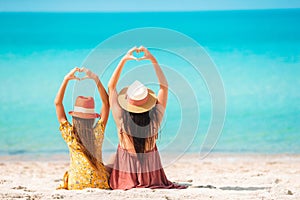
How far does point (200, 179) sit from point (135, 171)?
1298 millimetres

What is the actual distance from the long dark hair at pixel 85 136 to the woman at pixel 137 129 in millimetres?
233

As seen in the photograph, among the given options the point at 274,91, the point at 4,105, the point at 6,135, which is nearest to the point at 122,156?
the point at 6,135

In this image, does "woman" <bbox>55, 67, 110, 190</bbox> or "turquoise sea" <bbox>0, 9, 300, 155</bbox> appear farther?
"turquoise sea" <bbox>0, 9, 300, 155</bbox>

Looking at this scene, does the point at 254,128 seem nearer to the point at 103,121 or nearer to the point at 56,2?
the point at 103,121

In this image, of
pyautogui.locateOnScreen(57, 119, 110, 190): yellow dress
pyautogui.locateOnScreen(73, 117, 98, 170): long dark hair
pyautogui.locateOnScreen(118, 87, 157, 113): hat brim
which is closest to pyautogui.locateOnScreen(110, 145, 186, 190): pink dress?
pyautogui.locateOnScreen(57, 119, 110, 190): yellow dress

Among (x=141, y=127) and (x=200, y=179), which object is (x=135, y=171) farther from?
(x=200, y=179)

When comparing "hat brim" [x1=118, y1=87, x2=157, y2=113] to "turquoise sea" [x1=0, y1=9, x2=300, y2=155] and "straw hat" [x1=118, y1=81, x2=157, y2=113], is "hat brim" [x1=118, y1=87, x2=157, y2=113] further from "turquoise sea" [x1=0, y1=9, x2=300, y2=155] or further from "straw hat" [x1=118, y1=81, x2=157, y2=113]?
"turquoise sea" [x1=0, y1=9, x2=300, y2=155]

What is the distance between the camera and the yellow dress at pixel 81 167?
15.6ft

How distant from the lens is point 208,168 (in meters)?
7.16

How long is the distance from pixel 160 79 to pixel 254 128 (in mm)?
6341

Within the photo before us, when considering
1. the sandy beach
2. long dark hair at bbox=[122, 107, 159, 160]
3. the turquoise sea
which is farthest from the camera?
the turquoise sea

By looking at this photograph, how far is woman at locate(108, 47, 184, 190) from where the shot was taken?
15.7 feet

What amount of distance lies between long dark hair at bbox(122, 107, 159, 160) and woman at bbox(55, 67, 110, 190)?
0.70 feet

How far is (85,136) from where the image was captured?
4.77m
